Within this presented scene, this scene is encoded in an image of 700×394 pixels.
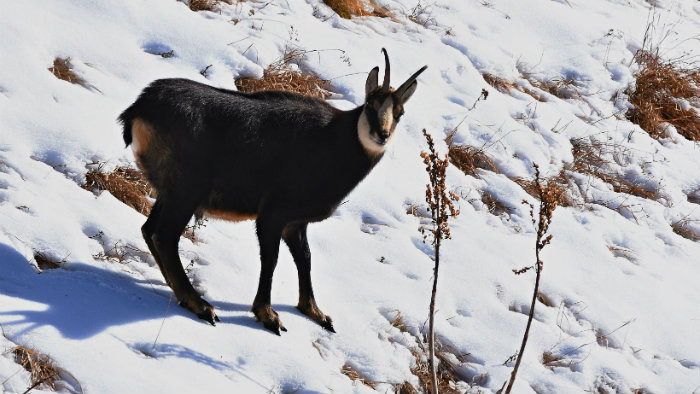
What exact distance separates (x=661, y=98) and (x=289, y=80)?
4.86m

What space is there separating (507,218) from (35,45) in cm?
412

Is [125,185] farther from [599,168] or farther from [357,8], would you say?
[599,168]

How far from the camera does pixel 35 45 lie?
229 inches

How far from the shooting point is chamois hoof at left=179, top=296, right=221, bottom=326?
4.35 m

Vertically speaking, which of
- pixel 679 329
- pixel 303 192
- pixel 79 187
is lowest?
pixel 679 329

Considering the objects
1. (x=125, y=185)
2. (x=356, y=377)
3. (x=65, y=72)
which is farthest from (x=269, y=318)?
(x=65, y=72)

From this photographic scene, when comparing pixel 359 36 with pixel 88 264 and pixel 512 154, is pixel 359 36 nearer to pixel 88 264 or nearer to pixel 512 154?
pixel 512 154

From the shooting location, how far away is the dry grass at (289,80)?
6.69 meters

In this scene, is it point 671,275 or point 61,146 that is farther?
point 671,275

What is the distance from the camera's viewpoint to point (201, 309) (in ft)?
14.3

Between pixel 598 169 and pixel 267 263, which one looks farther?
pixel 598 169

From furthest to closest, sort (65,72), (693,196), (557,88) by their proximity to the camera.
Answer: (557,88) < (693,196) < (65,72)

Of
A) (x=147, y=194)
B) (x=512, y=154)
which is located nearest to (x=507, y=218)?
(x=512, y=154)

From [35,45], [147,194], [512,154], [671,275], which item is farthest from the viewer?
[512,154]
